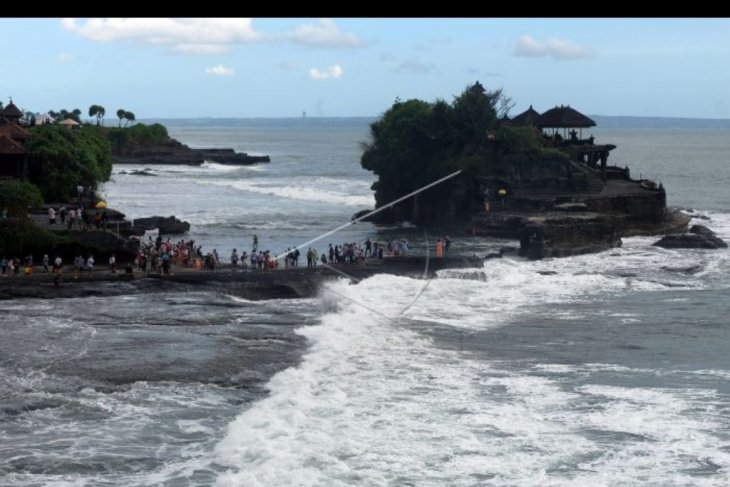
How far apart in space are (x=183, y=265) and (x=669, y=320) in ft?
57.6

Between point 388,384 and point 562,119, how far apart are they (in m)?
43.3

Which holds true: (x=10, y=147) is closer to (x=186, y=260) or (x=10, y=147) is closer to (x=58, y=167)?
(x=58, y=167)

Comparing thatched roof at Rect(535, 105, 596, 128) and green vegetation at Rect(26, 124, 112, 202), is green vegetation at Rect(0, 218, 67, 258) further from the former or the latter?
thatched roof at Rect(535, 105, 596, 128)

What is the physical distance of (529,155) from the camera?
59.3 meters

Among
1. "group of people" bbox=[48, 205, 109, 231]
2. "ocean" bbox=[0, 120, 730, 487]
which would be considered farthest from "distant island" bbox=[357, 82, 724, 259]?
"group of people" bbox=[48, 205, 109, 231]

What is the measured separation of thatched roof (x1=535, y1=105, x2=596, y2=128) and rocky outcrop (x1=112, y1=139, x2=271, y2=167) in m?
71.6

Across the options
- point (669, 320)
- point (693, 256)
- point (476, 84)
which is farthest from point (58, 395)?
point (476, 84)

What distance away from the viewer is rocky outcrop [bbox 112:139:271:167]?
5128 inches

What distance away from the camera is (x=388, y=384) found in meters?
24.1

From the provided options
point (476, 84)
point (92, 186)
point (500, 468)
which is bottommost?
point (500, 468)

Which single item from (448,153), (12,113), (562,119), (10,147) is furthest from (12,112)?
(562,119)

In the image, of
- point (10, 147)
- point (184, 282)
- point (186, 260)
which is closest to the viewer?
point (184, 282)

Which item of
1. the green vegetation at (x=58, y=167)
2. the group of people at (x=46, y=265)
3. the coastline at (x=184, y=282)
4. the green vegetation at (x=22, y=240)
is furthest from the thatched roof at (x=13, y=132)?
the coastline at (x=184, y=282)

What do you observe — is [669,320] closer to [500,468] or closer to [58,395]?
[500,468]
